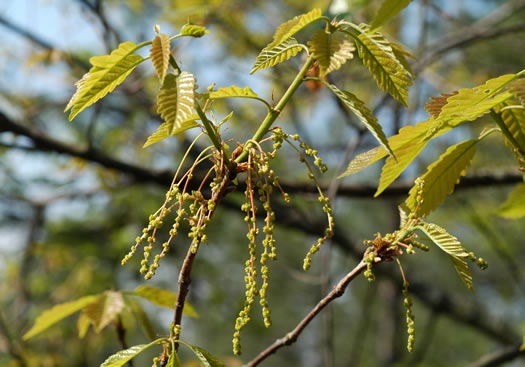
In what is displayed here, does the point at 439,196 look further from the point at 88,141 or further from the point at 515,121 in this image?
the point at 88,141

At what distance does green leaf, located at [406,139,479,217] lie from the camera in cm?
70

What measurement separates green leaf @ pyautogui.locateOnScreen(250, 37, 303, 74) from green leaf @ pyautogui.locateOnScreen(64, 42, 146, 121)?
0.14 metres

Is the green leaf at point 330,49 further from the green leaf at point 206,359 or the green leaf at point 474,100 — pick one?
the green leaf at point 206,359

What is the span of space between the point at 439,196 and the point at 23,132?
142 cm

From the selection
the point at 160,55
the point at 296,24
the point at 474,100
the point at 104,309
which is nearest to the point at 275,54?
the point at 296,24

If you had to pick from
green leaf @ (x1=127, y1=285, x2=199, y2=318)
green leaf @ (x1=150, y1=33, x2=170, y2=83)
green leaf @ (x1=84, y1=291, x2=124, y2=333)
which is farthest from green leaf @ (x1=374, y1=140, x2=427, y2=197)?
green leaf @ (x1=84, y1=291, x2=124, y2=333)

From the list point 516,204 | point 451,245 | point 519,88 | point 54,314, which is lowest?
point 54,314

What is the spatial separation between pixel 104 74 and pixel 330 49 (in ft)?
0.90

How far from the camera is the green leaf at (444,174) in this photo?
70cm

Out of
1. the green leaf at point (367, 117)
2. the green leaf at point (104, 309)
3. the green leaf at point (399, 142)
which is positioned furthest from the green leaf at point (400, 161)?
the green leaf at point (104, 309)

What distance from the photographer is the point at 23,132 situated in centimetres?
158

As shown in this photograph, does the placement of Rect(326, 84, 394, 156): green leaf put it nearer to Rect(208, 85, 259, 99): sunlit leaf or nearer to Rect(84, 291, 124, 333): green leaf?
Rect(208, 85, 259, 99): sunlit leaf

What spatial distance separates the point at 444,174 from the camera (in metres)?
0.71

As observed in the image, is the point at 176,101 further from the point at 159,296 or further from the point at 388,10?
the point at 159,296
